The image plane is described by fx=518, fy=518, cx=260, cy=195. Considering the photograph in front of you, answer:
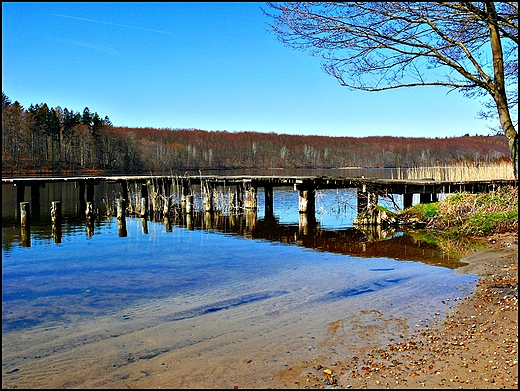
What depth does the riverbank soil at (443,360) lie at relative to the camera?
4.82m

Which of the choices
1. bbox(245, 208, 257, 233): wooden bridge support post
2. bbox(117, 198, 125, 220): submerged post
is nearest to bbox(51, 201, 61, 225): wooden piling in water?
bbox(117, 198, 125, 220): submerged post

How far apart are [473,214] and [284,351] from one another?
12278mm

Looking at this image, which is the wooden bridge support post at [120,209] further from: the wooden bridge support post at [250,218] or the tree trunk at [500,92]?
the tree trunk at [500,92]

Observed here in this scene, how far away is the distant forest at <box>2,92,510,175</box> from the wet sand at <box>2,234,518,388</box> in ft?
51.5

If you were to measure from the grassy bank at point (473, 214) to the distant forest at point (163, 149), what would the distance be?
13.6 ft

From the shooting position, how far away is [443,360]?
5.29m

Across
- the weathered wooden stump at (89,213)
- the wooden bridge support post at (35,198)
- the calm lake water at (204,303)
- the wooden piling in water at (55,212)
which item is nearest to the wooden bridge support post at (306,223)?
the calm lake water at (204,303)

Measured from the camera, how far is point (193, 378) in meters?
5.27

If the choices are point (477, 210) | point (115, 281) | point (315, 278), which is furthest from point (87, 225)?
point (477, 210)

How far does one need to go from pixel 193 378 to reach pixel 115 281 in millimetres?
5516

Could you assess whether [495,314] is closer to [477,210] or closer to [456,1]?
[456,1]

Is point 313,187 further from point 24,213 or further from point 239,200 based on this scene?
point 24,213

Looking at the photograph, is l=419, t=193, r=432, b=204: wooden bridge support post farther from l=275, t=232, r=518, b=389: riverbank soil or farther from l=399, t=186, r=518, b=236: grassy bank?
l=275, t=232, r=518, b=389: riverbank soil

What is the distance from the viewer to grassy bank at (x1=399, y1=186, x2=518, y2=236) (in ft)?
49.5
